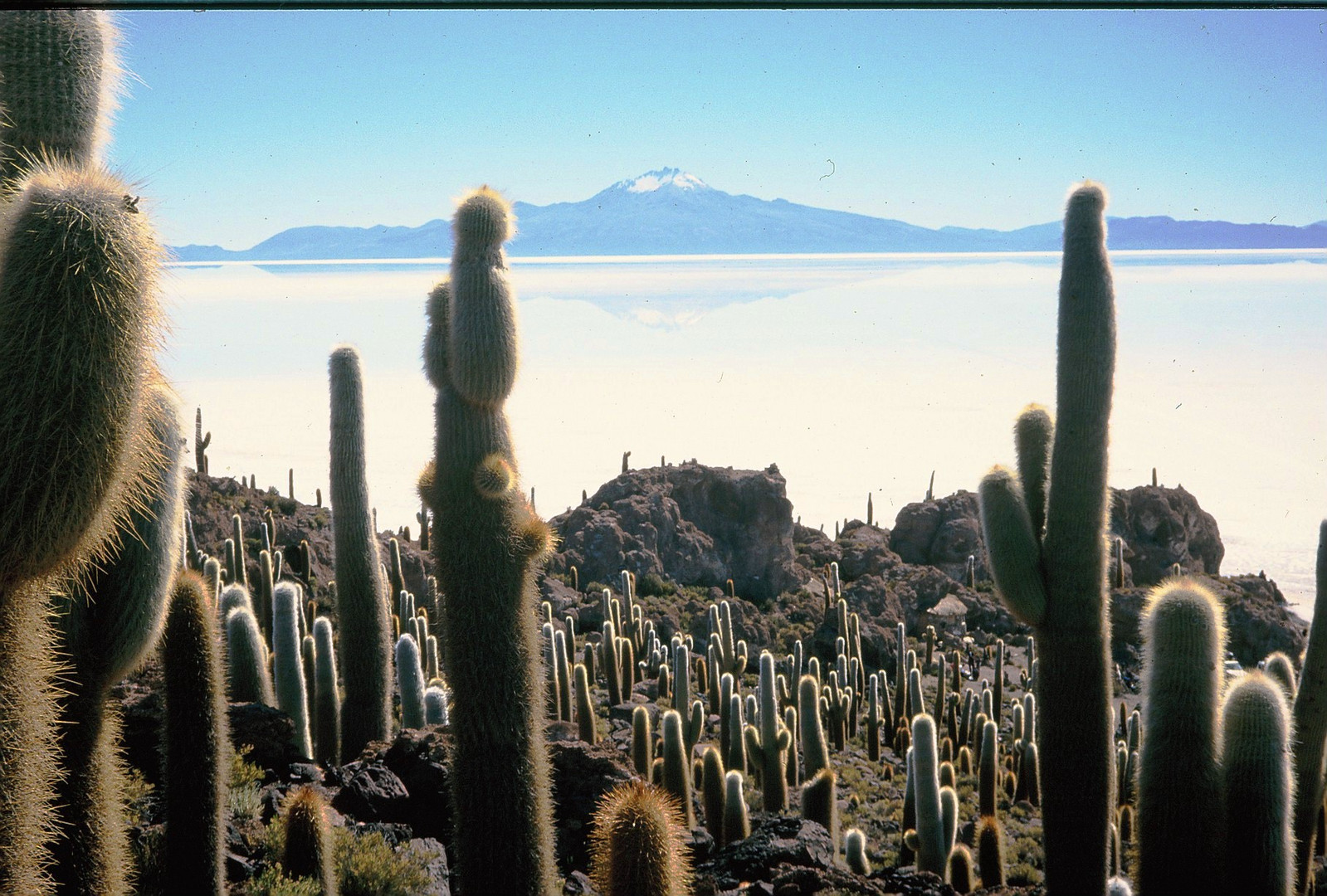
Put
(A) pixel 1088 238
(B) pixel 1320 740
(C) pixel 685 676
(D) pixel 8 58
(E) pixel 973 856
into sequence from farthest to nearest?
(C) pixel 685 676
(E) pixel 973 856
(B) pixel 1320 740
(A) pixel 1088 238
(D) pixel 8 58

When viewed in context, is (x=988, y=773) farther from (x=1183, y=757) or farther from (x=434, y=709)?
(x=1183, y=757)

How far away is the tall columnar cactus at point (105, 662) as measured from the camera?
416 cm

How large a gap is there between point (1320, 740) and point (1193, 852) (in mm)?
2823

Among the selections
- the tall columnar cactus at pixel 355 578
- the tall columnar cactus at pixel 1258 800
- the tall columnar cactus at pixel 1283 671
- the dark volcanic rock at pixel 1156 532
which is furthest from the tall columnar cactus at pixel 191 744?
the dark volcanic rock at pixel 1156 532

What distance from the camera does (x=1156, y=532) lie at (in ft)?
92.2

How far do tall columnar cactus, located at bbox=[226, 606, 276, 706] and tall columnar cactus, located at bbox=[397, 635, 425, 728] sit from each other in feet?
5.09

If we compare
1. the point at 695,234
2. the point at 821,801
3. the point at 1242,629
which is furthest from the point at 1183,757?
the point at 695,234

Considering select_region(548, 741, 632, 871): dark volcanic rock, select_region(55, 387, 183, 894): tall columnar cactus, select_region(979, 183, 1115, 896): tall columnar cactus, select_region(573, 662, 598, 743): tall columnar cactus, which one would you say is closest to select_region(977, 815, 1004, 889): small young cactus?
select_region(979, 183, 1115, 896): tall columnar cactus

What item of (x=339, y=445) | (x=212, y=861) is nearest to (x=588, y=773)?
(x=212, y=861)

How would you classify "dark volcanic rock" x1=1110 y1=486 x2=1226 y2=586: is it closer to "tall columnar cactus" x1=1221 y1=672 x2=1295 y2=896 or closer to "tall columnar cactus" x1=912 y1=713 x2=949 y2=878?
"tall columnar cactus" x1=912 y1=713 x2=949 y2=878

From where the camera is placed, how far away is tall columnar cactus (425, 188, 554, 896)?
5.16m

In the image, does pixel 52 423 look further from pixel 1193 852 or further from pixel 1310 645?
pixel 1310 645

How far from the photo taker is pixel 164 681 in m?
5.09

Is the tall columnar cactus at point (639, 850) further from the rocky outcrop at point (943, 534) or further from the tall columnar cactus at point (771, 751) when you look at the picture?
the rocky outcrop at point (943, 534)
